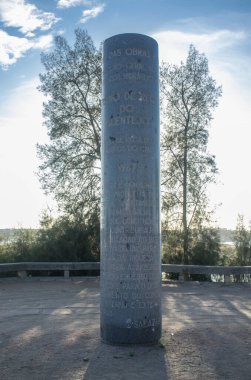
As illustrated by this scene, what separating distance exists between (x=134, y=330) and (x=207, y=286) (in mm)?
8536

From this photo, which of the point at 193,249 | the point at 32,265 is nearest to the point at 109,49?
the point at 32,265

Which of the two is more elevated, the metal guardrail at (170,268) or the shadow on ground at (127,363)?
the metal guardrail at (170,268)

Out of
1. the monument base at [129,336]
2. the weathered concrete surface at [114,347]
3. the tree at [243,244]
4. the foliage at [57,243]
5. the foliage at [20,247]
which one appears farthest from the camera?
the tree at [243,244]

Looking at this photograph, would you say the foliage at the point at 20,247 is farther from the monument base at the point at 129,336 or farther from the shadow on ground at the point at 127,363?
the shadow on ground at the point at 127,363

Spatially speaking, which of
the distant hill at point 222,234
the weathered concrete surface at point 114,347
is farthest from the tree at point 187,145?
the weathered concrete surface at point 114,347

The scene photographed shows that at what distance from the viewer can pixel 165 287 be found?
48.2 feet

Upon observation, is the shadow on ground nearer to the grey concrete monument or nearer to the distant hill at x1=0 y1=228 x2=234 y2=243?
the grey concrete monument

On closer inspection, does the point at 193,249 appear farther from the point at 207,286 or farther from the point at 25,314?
the point at 25,314

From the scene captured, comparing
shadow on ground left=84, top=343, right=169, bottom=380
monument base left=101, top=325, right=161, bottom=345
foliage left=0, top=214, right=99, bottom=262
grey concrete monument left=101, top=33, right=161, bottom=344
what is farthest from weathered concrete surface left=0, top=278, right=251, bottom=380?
foliage left=0, top=214, right=99, bottom=262

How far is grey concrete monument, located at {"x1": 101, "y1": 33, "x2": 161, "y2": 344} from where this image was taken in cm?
694

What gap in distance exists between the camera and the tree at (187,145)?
2173 cm

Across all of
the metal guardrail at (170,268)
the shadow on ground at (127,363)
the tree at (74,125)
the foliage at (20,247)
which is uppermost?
the tree at (74,125)

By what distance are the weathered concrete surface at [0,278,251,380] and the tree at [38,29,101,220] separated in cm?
909

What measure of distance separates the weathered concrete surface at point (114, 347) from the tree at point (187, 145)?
31.7 feet
